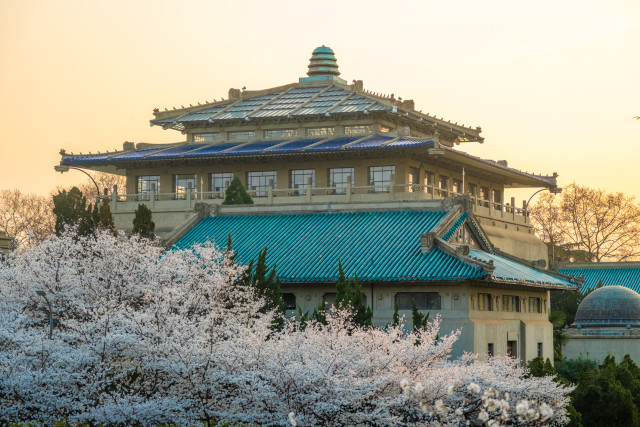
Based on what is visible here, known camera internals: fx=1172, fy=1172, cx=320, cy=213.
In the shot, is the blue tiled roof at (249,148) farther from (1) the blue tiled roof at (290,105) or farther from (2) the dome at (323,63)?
(2) the dome at (323,63)

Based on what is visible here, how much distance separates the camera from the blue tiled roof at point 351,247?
5453 centimetres

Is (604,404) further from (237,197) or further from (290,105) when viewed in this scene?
(290,105)

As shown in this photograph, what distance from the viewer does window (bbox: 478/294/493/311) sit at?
56094 mm

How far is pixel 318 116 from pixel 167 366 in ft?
162

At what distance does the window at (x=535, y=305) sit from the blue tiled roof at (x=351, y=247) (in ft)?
4.94

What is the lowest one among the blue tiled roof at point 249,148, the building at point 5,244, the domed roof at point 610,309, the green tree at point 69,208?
the domed roof at point 610,309

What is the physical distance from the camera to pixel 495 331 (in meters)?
57.3

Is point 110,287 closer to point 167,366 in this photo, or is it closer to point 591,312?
point 167,366

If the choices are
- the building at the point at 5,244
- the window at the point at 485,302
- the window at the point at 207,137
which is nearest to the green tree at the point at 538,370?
the window at the point at 485,302

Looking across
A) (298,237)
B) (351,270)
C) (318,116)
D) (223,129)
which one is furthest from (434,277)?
(223,129)

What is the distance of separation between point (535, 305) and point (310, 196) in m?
18.0

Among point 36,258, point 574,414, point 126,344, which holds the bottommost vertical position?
point 574,414

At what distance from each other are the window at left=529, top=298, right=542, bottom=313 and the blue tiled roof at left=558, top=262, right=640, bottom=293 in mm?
37969

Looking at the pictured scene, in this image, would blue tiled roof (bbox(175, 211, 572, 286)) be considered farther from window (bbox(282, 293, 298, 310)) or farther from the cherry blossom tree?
the cherry blossom tree
